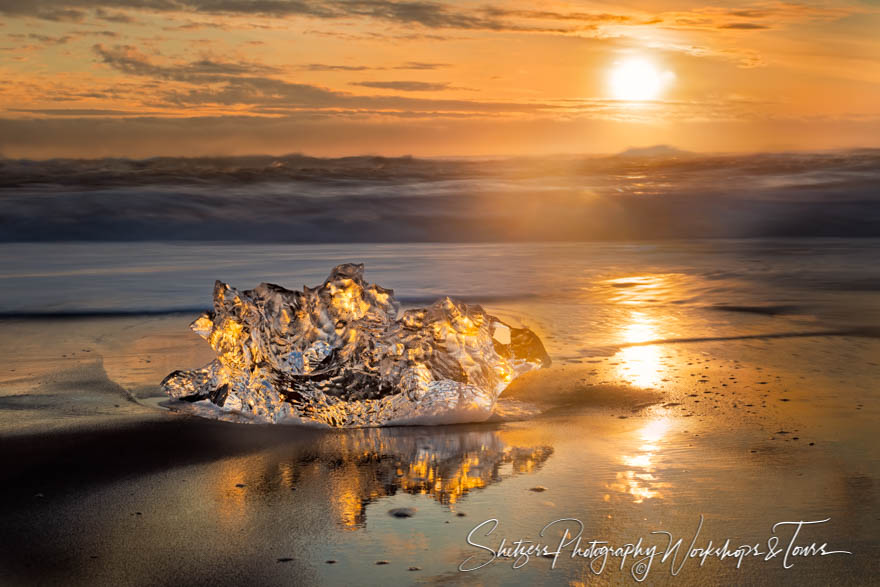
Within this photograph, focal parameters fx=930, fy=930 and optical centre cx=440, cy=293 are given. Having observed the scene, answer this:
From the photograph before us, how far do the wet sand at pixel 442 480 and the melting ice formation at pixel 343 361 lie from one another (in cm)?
13

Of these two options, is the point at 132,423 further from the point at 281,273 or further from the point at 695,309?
the point at 281,273

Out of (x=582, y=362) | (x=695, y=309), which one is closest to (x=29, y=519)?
(x=582, y=362)

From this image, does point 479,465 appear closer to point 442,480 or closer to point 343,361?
point 442,480

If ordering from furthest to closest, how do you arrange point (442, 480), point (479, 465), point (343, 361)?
point (343, 361) < point (479, 465) < point (442, 480)

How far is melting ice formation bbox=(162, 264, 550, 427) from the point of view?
11.7ft

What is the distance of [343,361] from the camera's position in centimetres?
378

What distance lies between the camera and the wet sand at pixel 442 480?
7.17ft

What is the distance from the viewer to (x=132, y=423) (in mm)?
3557

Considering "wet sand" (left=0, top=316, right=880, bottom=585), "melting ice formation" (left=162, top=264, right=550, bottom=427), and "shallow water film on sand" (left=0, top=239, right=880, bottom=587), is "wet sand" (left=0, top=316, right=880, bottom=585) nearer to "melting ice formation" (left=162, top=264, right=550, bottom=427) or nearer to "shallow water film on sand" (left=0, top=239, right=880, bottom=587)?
"shallow water film on sand" (left=0, top=239, right=880, bottom=587)

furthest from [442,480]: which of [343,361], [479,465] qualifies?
[343,361]

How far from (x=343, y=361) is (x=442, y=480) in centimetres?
109

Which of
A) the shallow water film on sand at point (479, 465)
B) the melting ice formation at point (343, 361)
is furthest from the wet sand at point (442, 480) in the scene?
the melting ice formation at point (343, 361)

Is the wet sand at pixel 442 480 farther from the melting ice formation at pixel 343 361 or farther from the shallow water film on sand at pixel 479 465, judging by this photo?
the melting ice formation at pixel 343 361

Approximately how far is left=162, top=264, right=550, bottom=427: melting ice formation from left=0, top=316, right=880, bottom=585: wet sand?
0.13 meters
